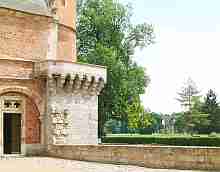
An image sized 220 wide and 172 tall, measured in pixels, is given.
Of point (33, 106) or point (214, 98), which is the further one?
point (214, 98)

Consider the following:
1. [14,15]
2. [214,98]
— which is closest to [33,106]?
[14,15]

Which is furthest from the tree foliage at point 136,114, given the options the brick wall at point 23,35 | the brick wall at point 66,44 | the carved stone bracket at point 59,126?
the carved stone bracket at point 59,126

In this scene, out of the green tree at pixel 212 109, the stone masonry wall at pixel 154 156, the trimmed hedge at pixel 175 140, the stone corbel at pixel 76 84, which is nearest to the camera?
the stone masonry wall at pixel 154 156

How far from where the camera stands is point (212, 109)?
62000 millimetres

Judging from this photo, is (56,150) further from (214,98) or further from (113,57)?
(214,98)

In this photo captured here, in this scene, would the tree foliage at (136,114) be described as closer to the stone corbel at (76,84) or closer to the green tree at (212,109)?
the stone corbel at (76,84)

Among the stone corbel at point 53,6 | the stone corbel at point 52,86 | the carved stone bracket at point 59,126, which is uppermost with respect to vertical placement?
the stone corbel at point 53,6

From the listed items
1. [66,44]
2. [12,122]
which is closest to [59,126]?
[12,122]

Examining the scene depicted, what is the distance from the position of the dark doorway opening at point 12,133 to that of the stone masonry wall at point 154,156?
432cm

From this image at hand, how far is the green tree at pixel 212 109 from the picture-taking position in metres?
59.9

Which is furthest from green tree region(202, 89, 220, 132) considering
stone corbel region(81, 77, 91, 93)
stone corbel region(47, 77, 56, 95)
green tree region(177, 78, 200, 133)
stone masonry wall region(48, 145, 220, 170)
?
stone masonry wall region(48, 145, 220, 170)

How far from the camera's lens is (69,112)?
22.5 metres

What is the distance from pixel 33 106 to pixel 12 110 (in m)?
1.04

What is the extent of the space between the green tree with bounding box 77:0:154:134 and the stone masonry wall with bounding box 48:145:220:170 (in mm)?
16001
